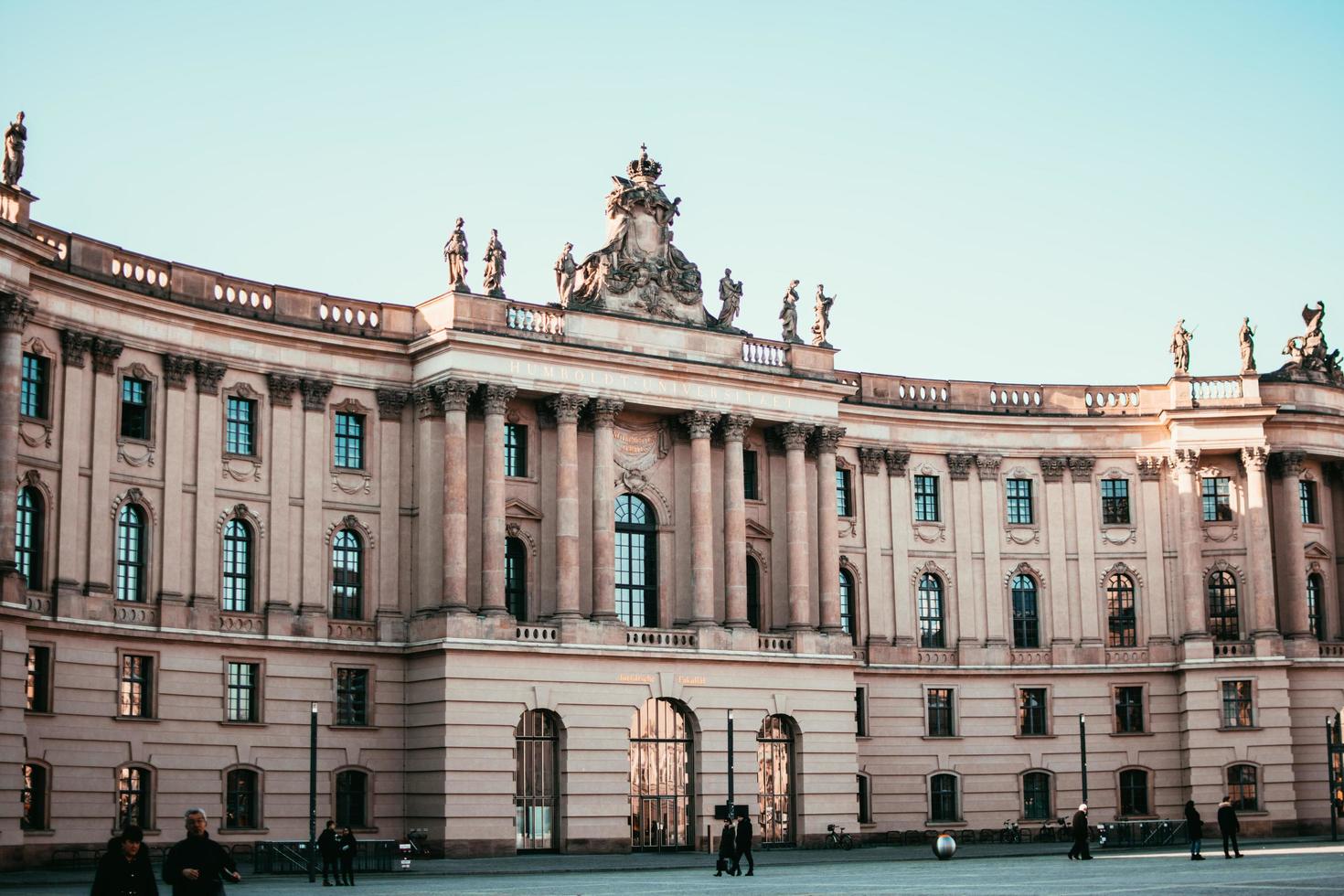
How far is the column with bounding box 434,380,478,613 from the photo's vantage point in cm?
5797

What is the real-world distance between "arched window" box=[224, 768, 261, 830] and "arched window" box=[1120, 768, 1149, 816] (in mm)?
34198

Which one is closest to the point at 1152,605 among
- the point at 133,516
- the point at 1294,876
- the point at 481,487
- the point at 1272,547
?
the point at 1272,547

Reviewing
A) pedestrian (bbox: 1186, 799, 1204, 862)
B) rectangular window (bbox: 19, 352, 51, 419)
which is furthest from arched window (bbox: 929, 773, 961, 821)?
rectangular window (bbox: 19, 352, 51, 419)

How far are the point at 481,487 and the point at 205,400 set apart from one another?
9.11 metres

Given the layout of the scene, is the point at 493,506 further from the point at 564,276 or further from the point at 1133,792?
the point at 1133,792

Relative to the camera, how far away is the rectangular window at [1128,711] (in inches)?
2857

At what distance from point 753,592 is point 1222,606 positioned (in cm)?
1987

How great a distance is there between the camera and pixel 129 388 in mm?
54750

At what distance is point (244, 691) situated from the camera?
56250 mm

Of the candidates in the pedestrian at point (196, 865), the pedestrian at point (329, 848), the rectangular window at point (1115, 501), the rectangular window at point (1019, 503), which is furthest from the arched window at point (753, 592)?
the pedestrian at point (196, 865)

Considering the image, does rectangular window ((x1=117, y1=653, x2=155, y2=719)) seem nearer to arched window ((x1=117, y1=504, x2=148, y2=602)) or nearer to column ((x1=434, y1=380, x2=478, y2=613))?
arched window ((x1=117, y1=504, x2=148, y2=602))

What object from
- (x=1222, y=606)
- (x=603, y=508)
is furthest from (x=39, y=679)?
A: (x=1222, y=606)

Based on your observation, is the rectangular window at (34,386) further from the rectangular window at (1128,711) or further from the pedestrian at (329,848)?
the rectangular window at (1128,711)

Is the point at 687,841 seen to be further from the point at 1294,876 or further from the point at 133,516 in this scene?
the point at 1294,876
